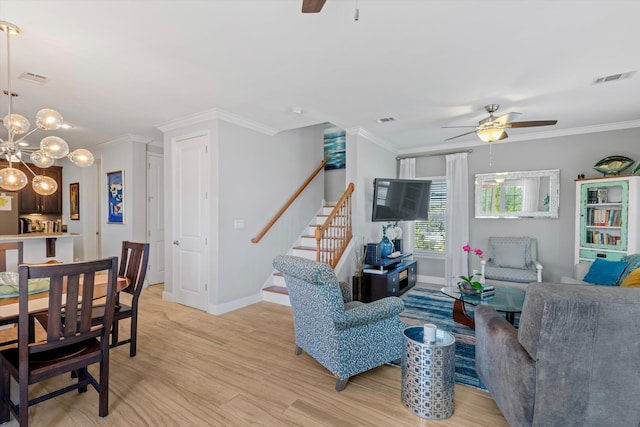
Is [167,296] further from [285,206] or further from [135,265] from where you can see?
[285,206]

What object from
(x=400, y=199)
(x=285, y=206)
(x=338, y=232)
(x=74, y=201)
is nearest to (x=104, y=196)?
(x=74, y=201)

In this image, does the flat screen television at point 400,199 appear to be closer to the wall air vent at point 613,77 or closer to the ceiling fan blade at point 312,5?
the wall air vent at point 613,77

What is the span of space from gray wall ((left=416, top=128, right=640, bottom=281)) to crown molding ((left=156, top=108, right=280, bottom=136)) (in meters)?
3.69

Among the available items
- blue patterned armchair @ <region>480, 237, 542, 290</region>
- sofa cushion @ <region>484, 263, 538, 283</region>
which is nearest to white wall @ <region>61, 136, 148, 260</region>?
blue patterned armchair @ <region>480, 237, 542, 290</region>

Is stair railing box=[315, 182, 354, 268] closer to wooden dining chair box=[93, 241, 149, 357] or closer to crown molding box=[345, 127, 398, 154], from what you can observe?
crown molding box=[345, 127, 398, 154]

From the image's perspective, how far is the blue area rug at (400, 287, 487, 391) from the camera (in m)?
2.52

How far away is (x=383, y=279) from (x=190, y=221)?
278cm

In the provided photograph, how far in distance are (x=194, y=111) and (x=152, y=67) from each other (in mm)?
1202

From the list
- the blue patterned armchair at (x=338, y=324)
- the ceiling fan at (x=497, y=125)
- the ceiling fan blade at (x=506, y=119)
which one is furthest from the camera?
the ceiling fan at (x=497, y=125)

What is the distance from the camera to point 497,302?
299 cm

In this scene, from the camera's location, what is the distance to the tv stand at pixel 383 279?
13.8ft

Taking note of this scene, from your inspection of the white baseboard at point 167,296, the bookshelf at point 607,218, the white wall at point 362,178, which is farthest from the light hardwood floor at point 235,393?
the bookshelf at point 607,218

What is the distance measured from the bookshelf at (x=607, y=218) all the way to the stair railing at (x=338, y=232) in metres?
3.28

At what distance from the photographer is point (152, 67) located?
264cm
